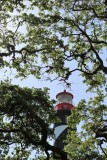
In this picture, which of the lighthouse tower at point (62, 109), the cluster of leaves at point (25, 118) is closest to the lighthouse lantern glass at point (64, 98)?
the lighthouse tower at point (62, 109)

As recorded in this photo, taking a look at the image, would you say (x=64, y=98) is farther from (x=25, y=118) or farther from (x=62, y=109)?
(x=25, y=118)

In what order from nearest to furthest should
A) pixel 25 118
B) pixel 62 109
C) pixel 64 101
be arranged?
pixel 25 118 < pixel 62 109 < pixel 64 101

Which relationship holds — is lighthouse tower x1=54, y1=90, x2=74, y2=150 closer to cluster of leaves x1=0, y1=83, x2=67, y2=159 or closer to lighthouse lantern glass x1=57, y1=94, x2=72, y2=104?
lighthouse lantern glass x1=57, y1=94, x2=72, y2=104

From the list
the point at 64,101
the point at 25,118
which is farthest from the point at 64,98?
the point at 25,118

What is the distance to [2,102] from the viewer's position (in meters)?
15.6

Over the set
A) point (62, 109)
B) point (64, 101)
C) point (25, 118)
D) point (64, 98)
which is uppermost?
point (64, 98)

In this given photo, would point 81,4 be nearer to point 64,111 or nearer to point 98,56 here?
point 98,56

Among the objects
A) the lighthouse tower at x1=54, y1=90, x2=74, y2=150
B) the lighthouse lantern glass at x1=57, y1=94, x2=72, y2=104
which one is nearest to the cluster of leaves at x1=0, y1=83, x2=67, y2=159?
the lighthouse tower at x1=54, y1=90, x2=74, y2=150

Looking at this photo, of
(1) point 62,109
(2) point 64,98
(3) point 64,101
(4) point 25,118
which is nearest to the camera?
(4) point 25,118

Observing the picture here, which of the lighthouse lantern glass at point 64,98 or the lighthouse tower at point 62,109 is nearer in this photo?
the lighthouse tower at point 62,109

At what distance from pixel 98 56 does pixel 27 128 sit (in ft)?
16.4

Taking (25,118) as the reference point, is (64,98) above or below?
above

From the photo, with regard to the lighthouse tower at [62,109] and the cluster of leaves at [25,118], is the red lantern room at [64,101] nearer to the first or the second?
the lighthouse tower at [62,109]

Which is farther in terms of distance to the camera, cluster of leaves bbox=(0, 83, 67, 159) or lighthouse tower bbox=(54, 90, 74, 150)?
lighthouse tower bbox=(54, 90, 74, 150)
